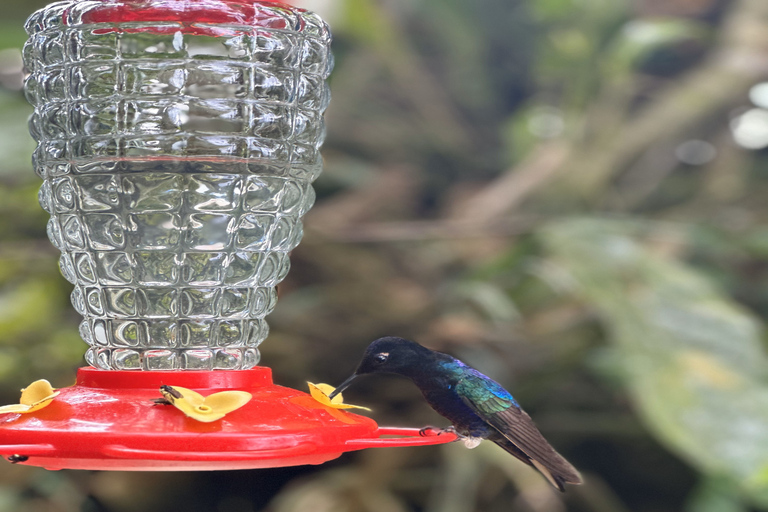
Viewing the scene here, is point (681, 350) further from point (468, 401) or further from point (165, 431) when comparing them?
point (165, 431)

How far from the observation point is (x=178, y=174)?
4.17ft

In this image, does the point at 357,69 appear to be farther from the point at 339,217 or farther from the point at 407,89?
the point at 339,217

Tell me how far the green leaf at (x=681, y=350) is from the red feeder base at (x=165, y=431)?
1.34 metres

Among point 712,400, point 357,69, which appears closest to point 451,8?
point 357,69

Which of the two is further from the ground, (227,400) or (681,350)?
(227,400)

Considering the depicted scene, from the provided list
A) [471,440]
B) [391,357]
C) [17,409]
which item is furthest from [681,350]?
[17,409]

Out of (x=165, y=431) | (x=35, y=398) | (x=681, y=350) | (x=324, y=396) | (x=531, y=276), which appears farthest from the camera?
(x=531, y=276)

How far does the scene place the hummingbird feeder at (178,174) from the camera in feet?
3.90

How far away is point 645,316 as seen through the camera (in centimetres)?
265

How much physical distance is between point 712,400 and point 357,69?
303 centimetres

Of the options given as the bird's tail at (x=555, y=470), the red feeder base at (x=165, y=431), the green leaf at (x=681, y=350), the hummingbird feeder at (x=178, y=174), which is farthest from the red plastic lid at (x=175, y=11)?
the green leaf at (x=681, y=350)

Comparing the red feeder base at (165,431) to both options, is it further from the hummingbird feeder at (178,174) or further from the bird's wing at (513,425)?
the bird's wing at (513,425)

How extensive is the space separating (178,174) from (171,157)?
38 mm

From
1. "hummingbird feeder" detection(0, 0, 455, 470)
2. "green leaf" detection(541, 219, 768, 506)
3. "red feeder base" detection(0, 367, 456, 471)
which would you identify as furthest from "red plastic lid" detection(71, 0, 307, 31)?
"green leaf" detection(541, 219, 768, 506)
